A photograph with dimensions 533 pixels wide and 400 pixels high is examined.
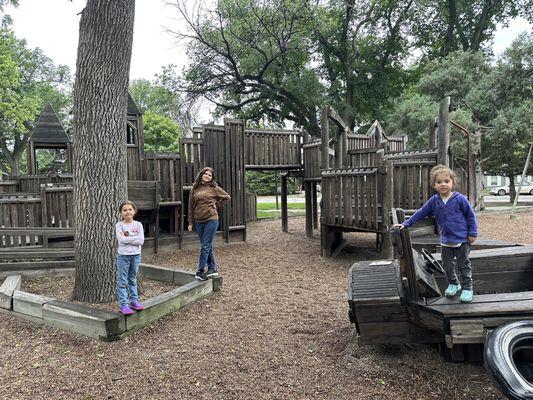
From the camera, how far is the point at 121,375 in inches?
136

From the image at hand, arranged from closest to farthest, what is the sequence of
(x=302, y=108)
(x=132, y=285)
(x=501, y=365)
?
(x=501, y=365) → (x=132, y=285) → (x=302, y=108)

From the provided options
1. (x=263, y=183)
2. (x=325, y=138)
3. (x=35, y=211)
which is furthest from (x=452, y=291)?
(x=263, y=183)

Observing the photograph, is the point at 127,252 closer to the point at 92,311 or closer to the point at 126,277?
the point at 126,277

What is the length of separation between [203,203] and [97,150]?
1.68m

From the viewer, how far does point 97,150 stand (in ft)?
17.5

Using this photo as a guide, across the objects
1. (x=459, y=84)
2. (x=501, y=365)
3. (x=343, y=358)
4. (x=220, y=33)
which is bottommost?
(x=343, y=358)

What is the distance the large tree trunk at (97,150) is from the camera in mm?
5289

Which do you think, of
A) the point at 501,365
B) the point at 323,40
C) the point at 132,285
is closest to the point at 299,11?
the point at 323,40

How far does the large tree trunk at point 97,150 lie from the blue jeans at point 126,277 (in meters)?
0.99

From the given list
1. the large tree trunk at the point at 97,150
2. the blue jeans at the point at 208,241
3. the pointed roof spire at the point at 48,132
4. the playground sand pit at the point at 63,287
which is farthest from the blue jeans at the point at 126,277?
the pointed roof spire at the point at 48,132

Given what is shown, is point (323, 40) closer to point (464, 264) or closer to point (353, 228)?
point (353, 228)

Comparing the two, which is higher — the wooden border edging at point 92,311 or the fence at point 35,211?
the fence at point 35,211

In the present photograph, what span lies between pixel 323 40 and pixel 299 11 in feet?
12.8

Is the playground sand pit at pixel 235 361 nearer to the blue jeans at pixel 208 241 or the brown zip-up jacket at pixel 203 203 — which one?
the blue jeans at pixel 208 241
